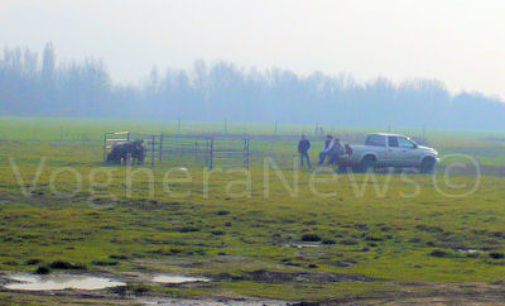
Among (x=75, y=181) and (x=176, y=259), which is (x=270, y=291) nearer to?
(x=176, y=259)

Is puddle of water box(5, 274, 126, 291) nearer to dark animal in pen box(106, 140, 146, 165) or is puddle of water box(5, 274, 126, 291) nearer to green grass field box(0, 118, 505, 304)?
green grass field box(0, 118, 505, 304)

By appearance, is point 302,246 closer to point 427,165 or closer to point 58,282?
point 58,282

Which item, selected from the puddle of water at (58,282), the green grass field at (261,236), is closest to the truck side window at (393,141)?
the green grass field at (261,236)

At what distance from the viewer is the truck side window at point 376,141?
3724cm

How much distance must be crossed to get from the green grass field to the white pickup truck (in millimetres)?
6062

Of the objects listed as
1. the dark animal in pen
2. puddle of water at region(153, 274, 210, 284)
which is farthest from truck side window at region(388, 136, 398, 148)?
puddle of water at region(153, 274, 210, 284)

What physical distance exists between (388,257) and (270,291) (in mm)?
3588

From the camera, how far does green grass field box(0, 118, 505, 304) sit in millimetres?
11609

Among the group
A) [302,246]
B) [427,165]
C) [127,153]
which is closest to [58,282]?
[302,246]

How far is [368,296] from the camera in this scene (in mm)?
10820

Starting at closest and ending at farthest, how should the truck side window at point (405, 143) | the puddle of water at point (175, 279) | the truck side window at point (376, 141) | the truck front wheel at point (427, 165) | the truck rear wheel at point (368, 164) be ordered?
the puddle of water at point (175, 279), the truck rear wheel at point (368, 164), the truck side window at point (376, 141), the truck side window at point (405, 143), the truck front wheel at point (427, 165)

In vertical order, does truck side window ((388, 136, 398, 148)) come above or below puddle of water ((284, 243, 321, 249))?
above

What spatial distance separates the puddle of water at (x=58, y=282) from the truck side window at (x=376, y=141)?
86.7 ft

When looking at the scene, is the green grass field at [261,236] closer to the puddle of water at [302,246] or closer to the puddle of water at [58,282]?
the puddle of water at [302,246]
